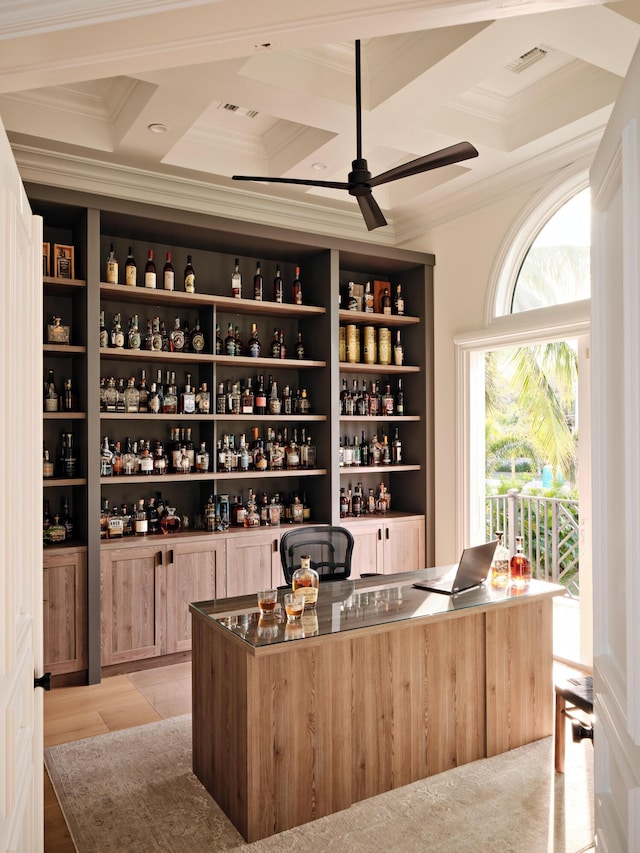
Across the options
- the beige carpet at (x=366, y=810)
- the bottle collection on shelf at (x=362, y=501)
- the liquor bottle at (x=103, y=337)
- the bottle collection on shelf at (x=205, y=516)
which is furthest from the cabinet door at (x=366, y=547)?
Answer: the liquor bottle at (x=103, y=337)

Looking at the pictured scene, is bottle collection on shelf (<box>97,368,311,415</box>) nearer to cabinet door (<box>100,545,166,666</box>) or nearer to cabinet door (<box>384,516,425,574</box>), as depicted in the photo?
cabinet door (<box>100,545,166,666</box>)

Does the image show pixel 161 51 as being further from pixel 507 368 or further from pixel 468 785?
pixel 507 368

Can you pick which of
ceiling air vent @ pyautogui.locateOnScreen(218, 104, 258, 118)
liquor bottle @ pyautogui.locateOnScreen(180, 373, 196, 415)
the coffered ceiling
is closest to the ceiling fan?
the coffered ceiling

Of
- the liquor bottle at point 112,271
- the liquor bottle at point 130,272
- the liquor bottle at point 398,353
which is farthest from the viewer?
the liquor bottle at point 398,353

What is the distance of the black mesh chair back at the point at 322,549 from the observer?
3.59 metres

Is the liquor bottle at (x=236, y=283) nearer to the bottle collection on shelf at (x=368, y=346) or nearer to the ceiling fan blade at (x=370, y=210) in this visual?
the bottle collection on shelf at (x=368, y=346)

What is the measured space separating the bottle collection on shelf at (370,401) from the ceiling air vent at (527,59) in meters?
2.54

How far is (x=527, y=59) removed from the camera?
350 cm

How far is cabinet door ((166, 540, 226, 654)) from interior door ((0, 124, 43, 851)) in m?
2.44

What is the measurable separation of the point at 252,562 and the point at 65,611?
123cm

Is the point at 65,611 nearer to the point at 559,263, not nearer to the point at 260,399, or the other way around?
the point at 260,399

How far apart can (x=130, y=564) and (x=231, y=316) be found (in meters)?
1.97

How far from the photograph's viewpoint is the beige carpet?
7.67ft

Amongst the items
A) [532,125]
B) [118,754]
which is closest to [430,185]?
[532,125]
